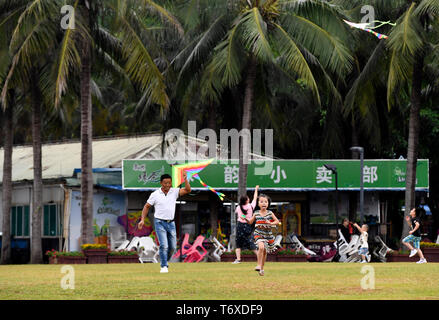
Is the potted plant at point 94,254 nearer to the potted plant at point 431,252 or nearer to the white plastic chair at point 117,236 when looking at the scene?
the white plastic chair at point 117,236

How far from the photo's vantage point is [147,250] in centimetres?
3052

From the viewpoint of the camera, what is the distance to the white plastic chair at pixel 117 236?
3334 centimetres

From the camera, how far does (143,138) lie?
40281 mm

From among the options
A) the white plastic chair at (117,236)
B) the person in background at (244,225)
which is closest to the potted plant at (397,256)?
the person in background at (244,225)

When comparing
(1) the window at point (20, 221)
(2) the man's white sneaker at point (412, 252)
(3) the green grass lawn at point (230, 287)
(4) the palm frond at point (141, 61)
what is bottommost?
(2) the man's white sneaker at point (412, 252)

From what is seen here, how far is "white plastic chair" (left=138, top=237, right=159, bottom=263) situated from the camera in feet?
99.7

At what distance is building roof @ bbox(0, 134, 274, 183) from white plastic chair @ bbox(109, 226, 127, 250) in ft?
8.42

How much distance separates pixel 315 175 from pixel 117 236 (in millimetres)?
7746

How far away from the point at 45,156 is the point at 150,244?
12.1 m

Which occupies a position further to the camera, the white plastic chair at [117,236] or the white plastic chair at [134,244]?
the white plastic chair at [117,236]

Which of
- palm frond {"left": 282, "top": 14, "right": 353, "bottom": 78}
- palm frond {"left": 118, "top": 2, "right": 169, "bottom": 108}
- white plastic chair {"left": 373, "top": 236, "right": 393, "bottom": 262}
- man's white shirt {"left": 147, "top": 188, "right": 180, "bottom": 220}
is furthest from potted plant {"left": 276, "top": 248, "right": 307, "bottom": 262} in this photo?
man's white shirt {"left": 147, "top": 188, "right": 180, "bottom": 220}

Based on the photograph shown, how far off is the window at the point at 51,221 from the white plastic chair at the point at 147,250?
17.3 ft

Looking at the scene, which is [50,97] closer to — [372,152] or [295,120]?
[295,120]
